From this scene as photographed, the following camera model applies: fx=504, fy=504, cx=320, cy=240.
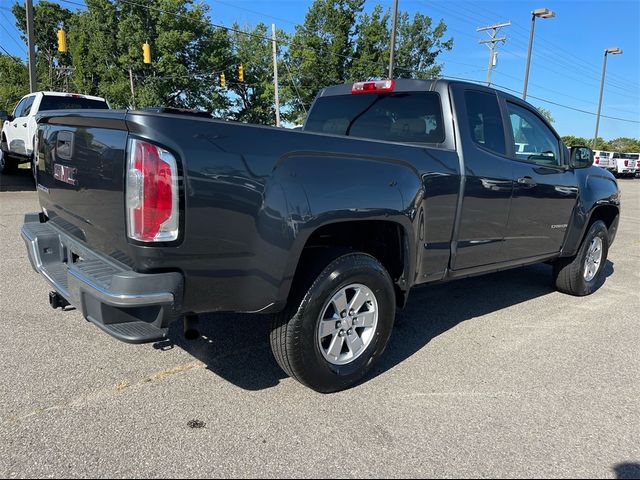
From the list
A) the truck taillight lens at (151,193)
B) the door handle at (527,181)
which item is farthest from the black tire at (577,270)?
the truck taillight lens at (151,193)

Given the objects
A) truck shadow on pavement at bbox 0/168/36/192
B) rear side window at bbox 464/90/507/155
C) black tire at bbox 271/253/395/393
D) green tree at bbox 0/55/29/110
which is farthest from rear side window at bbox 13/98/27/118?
green tree at bbox 0/55/29/110

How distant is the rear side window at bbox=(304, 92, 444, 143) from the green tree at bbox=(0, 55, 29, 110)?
53.1 metres

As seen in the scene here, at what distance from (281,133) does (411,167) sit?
104 cm

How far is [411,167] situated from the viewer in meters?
3.20

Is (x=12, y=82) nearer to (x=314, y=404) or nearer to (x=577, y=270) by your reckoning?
(x=577, y=270)

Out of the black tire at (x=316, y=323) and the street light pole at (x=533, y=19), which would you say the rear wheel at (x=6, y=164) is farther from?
the street light pole at (x=533, y=19)

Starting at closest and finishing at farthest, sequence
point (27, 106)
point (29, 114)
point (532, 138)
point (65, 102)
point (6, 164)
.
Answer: point (532, 138) → point (65, 102) → point (29, 114) → point (27, 106) → point (6, 164)

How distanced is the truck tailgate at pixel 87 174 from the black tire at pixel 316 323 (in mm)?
937

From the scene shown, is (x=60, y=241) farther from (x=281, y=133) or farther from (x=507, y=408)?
(x=507, y=408)

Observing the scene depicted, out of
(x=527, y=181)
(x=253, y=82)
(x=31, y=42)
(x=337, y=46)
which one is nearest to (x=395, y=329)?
(x=527, y=181)

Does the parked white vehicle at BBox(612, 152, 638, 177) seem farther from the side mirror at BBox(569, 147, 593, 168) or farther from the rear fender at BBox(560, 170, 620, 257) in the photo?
the side mirror at BBox(569, 147, 593, 168)

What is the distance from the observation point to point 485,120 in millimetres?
4016

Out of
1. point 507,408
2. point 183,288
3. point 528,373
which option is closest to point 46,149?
point 183,288

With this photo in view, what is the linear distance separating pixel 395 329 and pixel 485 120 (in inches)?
72.5
